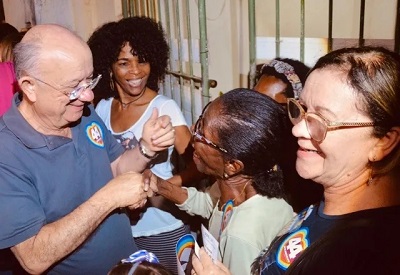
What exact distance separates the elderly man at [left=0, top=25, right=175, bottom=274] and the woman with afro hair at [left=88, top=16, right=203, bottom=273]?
53 centimetres

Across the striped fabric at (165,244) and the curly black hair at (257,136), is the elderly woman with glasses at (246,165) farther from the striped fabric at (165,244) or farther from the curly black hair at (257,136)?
the striped fabric at (165,244)

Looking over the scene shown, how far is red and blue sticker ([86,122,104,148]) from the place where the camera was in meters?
2.08

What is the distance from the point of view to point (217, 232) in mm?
1826

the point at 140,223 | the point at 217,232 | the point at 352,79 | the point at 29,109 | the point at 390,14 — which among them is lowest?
the point at 140,223

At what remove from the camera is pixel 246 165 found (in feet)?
5.55

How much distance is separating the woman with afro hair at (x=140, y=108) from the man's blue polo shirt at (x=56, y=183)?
430 millimetres

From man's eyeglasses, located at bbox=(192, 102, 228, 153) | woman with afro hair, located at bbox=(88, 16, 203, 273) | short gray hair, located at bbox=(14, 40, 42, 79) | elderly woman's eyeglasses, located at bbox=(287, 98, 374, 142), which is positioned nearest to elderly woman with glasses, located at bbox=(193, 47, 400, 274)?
elderly woman's eyeglasses, located at bbox=(287, 98, 374, 142)

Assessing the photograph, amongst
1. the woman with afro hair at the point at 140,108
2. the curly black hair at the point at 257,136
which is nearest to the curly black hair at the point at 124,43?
the woman with afro hair at the point at 140,108

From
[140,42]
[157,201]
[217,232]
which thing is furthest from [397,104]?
[140,42]

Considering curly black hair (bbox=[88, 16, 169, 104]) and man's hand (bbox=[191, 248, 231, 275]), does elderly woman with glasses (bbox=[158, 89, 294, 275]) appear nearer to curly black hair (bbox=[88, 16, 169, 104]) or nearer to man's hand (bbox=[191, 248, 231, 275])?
man's hand (bbox=[191, 248, 231, 275])

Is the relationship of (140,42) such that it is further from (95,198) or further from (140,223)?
(95,198)

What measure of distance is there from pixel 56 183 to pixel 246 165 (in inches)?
34.3

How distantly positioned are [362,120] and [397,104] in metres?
0.10

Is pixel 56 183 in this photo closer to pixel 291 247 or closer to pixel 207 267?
pixel 207 267
